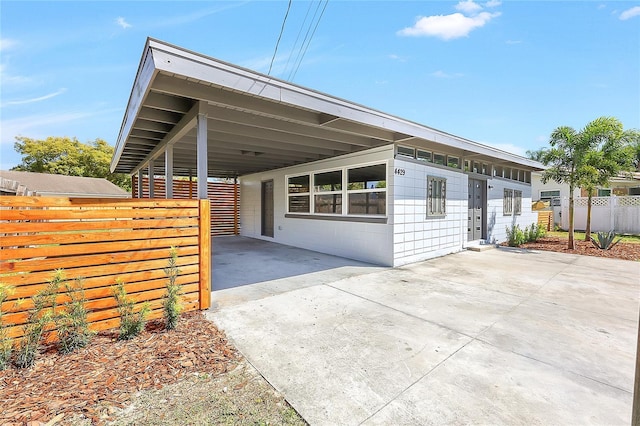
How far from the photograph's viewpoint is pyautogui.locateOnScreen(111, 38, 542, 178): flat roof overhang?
2.95 metres

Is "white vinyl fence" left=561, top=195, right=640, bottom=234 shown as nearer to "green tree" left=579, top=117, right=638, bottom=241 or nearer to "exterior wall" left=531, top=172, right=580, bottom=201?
"exterior wall" left=531, top=172, right=580, bottom=201

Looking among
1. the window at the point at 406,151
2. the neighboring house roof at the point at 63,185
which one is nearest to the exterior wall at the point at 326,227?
the window at the point at 406,151

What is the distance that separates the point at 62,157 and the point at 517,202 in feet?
104

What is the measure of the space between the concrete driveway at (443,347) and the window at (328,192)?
289 centimetres

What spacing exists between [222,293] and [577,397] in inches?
157

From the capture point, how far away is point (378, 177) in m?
6.34

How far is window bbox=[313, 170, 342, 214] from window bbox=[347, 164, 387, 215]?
0.39m

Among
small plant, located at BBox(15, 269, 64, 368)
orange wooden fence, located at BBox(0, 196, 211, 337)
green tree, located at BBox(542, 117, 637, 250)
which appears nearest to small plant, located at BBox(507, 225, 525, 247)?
green tree, located at BBox(542, 117, 637, 250)

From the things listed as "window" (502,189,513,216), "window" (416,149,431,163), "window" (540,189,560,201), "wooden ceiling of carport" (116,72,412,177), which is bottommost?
"window" (502,189,513,216)

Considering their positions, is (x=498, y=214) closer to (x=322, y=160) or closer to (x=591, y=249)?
(x=591, y=249)

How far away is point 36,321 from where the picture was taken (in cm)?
229

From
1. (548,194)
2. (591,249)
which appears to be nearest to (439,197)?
(591,249)

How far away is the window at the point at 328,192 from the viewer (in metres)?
7.33

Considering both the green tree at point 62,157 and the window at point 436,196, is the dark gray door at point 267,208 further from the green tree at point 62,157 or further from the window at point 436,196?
the green tree at point 62,157
